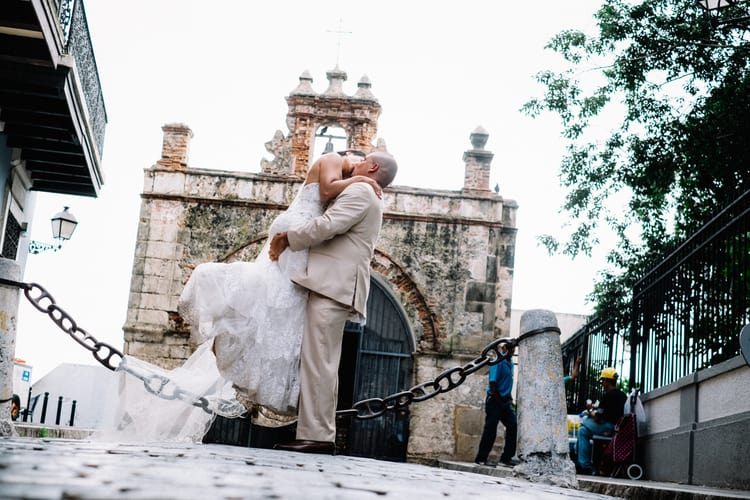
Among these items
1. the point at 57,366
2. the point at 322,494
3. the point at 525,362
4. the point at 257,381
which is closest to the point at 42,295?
the point at 257,381

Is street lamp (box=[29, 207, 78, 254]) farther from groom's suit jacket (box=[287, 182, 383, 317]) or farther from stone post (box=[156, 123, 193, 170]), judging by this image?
groom's suit jacket (box=[287, 182, 383, 317])

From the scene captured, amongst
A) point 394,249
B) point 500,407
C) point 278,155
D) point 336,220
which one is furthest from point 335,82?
point 336,220

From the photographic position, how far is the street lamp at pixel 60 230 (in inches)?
575

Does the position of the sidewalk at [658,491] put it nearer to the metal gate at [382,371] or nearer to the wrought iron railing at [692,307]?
the wrought iron railing at [692,307]

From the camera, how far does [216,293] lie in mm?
5590

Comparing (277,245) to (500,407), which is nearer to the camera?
(277,245)

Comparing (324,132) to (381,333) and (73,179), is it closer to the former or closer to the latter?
(381,333)

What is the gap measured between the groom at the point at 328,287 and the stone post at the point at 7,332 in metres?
1.69

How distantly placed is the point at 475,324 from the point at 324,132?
555 centimetres

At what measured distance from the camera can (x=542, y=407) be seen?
5.36 metres

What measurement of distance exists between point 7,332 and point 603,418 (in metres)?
6.93

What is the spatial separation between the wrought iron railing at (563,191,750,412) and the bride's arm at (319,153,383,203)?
9.13 ft

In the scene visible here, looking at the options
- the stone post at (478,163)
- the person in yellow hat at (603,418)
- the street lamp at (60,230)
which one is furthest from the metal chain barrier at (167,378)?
the stone post at (478,163)

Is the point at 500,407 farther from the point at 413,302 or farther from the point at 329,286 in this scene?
the point at 413,302
